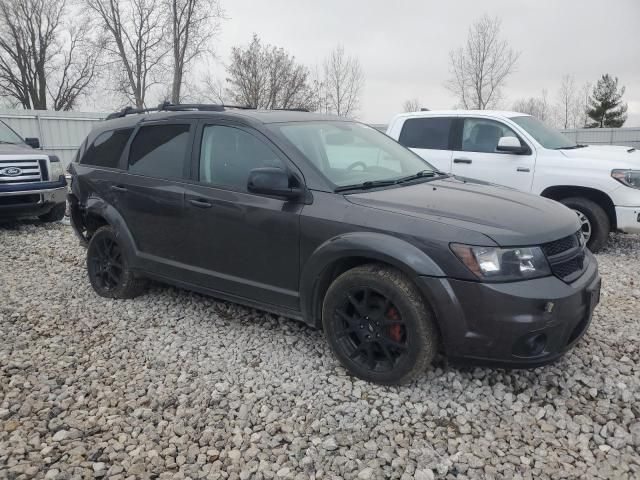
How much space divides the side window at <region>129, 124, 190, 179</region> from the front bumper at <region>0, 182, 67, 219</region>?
4.06 metres

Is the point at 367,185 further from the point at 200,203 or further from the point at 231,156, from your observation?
the point at 200,203

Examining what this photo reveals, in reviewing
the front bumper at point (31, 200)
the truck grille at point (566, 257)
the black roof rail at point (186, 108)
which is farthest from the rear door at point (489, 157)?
the front bumper at point (31, 200)

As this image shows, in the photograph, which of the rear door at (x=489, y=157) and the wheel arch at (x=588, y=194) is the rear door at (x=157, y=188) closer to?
the rear door at (x=489, y=157)

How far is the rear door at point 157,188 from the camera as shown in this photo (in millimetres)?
4055

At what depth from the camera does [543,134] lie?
22.9 ft

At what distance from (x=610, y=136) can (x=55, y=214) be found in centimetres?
2277

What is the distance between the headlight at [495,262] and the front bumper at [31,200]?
23.1 feet

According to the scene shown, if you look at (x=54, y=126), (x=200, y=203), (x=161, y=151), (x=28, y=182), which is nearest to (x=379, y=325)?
(x=200, y=203)

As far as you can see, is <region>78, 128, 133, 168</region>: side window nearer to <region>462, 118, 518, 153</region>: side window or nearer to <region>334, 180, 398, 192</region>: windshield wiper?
<region>334, 180, 398, 192</region>: windshield wiper

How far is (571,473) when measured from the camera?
246cm

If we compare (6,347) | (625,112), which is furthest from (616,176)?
(625,112)

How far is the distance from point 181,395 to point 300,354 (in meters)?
0.89

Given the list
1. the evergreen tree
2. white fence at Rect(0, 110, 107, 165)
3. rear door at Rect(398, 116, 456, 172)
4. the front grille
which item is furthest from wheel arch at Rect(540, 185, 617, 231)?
the evergreen tree

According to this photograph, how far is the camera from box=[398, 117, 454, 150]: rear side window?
7.39 m
